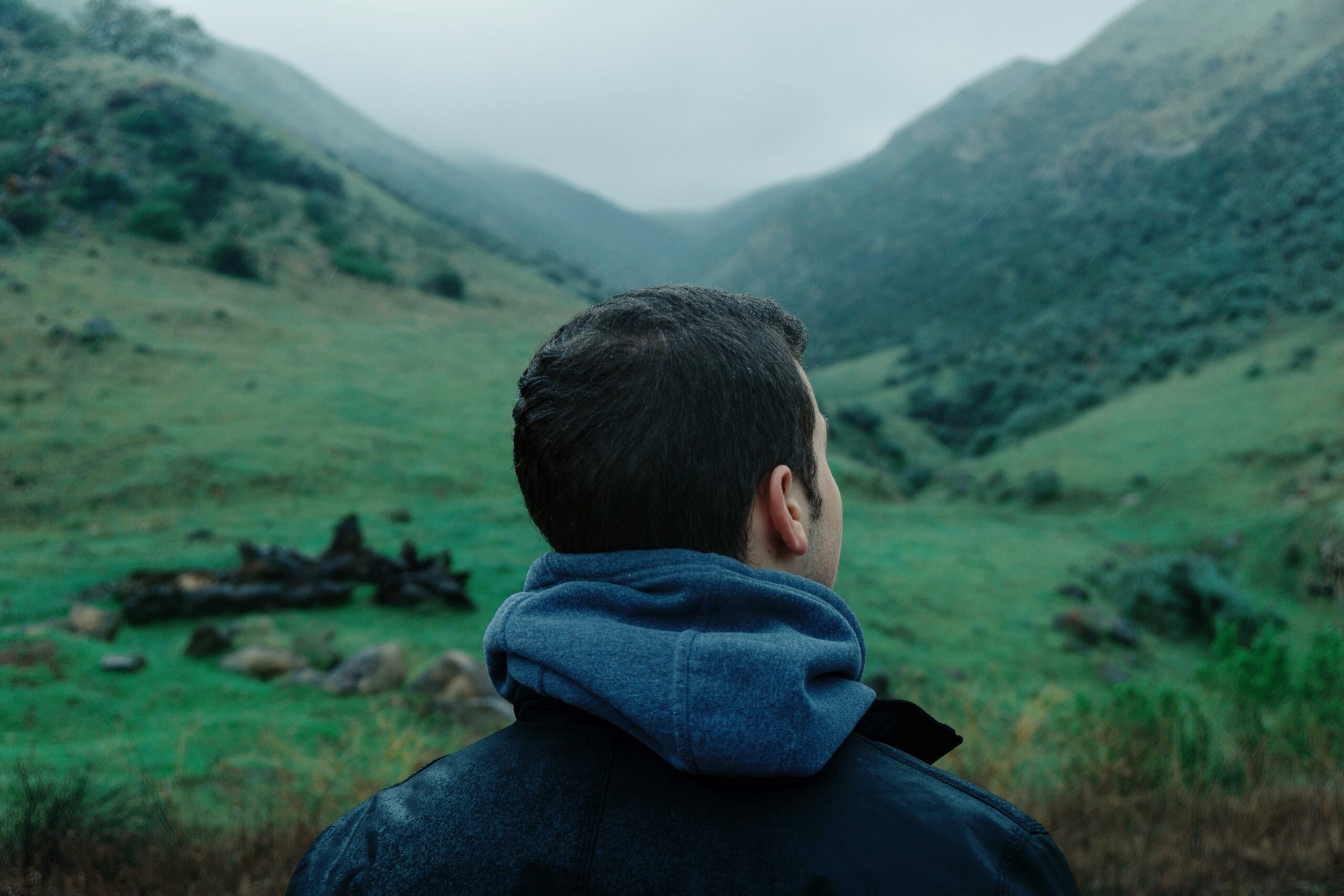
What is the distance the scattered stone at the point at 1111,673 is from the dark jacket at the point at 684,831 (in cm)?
961

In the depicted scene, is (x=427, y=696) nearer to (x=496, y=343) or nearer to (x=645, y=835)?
(x=645, y=835)

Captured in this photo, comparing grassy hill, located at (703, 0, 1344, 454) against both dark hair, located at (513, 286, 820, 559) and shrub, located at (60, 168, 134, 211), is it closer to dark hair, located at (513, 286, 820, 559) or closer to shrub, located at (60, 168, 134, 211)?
dark hair, located at (513, 286, 820, 559)

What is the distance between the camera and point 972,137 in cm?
7362

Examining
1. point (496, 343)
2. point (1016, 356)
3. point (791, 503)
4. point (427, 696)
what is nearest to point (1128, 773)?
point (791, 503)

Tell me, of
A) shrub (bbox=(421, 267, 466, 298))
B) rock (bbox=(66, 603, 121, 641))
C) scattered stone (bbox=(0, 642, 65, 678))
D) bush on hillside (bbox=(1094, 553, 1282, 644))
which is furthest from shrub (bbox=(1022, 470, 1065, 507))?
shrub (bbox=(421, 267, 466, 298))

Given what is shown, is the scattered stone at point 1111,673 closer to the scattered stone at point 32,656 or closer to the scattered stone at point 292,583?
the scattered stone at point 292,583

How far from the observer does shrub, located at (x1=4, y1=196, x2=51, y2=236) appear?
64.3ft

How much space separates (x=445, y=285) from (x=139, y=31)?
2611cm

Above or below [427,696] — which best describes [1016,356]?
above

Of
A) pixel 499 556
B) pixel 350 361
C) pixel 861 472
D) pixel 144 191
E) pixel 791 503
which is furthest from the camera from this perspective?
pixel 144 191

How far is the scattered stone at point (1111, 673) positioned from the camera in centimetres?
920

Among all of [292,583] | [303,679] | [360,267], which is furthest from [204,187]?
[303,679]

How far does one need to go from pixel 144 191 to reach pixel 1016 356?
3498 cm

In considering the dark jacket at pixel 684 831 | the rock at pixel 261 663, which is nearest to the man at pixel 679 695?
the dark jacket at pixel 684 831
